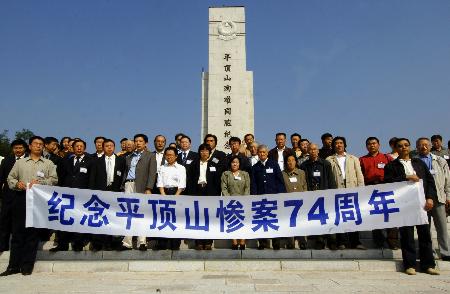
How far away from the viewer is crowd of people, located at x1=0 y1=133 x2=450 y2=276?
18.9 ft

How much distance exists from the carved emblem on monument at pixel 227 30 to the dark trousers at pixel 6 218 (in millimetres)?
11067

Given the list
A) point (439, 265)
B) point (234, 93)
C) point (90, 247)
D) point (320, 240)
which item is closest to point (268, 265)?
point (320, 240)

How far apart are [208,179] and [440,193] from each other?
12.6 ft

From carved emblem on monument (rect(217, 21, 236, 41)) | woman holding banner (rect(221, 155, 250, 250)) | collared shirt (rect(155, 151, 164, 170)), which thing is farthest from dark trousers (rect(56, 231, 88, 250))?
carved emblem on monument (rect(217, 21, 236, 41))

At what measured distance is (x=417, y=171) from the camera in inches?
226

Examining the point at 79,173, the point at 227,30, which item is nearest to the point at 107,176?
the point at 79,173

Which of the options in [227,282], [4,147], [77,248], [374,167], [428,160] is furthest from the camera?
[4,147]

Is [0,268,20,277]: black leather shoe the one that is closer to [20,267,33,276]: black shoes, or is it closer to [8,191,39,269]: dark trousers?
[8,191,39,269]: dark trousers

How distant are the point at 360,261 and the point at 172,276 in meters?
2.94

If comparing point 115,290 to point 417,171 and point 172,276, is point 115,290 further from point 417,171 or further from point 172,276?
point 417,171

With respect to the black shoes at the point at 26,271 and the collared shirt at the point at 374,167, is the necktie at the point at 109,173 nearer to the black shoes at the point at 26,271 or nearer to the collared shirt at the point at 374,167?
the black shoes at the point at 26,271

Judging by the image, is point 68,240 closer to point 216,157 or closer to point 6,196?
point 6,196

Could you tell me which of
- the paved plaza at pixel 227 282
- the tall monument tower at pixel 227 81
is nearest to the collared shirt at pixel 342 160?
the paved plaza at pixel 227 282

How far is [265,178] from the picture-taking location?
6461 mm
